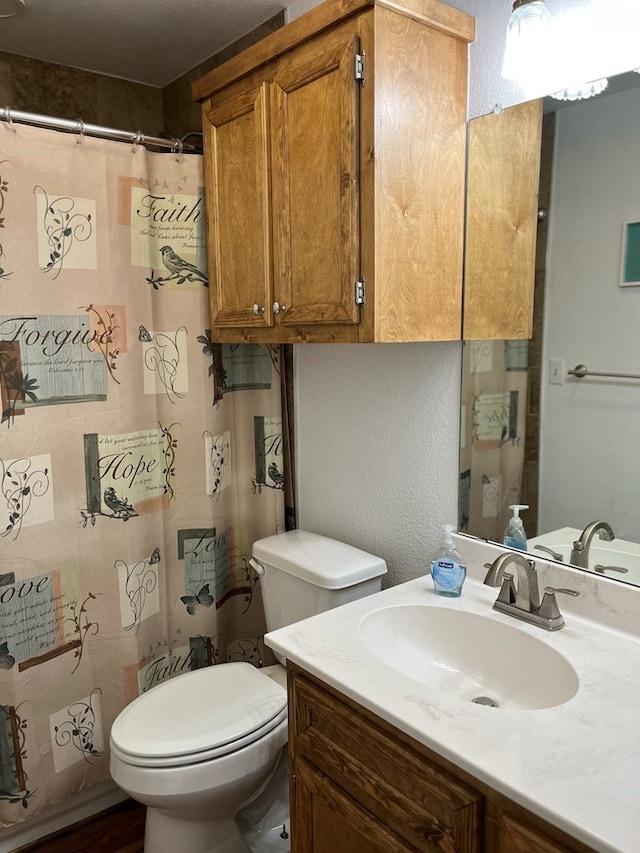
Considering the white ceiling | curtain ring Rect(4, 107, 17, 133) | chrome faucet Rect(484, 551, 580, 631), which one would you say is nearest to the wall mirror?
chrome faucet Rect(484, 551, 580, 631)

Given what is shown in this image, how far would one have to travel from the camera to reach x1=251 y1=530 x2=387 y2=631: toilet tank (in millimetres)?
1746

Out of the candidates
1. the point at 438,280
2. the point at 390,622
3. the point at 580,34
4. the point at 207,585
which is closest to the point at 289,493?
the point at 207,585

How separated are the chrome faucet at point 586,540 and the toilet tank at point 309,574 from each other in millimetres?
548

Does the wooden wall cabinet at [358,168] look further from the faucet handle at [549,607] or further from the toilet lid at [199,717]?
the toilet lid at [199,717]

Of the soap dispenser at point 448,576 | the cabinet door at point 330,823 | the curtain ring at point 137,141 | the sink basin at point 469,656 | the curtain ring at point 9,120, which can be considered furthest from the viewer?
the curtain ring at point 137,141

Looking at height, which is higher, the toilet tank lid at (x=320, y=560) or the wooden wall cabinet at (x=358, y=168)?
the wooden wall cabinet at (x=358, y=168)

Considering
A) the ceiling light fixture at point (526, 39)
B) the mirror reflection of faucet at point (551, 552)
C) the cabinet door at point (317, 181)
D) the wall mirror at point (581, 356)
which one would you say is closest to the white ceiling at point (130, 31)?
the cabinet door at point (317, 181)

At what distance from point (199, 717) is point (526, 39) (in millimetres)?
1675

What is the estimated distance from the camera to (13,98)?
2219 millimetres

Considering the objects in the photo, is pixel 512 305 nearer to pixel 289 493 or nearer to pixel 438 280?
pixel 438 280

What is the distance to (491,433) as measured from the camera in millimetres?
1585

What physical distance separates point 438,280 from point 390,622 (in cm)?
78

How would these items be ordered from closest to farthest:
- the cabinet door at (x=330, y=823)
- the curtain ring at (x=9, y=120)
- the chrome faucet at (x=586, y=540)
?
the cabinet door at (x=330, y=823) < the chrome faucet at (x=586, y=540) < the curtain ring at (x=9, y=120)

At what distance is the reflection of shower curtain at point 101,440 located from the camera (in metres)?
1.74
